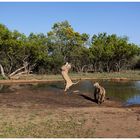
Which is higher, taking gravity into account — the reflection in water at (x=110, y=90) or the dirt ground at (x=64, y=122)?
the reflection in water at (x=110, y=90)

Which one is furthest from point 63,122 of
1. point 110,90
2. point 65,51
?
point 65,51

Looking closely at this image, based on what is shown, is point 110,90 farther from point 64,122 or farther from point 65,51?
point 65,51

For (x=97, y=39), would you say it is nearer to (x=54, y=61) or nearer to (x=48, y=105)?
(x=54, y=61)

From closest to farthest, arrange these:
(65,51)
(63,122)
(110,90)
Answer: (63,122)
(110,90)
(65,51)

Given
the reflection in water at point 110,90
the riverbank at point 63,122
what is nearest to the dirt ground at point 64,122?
the riverbank at point 63,122

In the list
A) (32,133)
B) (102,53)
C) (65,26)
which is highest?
(65,26)

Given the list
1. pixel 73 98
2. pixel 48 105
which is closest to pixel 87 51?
pixel 73 98

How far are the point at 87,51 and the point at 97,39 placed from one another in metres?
5.10

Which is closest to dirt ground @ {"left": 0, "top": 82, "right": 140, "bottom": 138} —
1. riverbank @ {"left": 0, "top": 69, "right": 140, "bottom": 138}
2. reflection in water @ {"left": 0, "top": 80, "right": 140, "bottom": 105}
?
riverbank @ {"left": 0, "top": 69, "right": 140, "bottom": 138}

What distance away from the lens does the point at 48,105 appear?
19.3 meters

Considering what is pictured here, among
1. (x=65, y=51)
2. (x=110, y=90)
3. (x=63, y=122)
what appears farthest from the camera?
(x=65, y=51)

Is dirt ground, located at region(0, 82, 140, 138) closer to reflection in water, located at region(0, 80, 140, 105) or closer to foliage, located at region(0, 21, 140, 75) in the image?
reflection in water, located at region(0, 80, 140, 105)

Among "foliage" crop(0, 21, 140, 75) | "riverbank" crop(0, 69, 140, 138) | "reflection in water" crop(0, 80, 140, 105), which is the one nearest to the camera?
"riverbank" crop(0, 69, 140, 138)

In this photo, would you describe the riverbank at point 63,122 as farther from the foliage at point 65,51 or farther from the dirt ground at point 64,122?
the foliage at point 65,51
